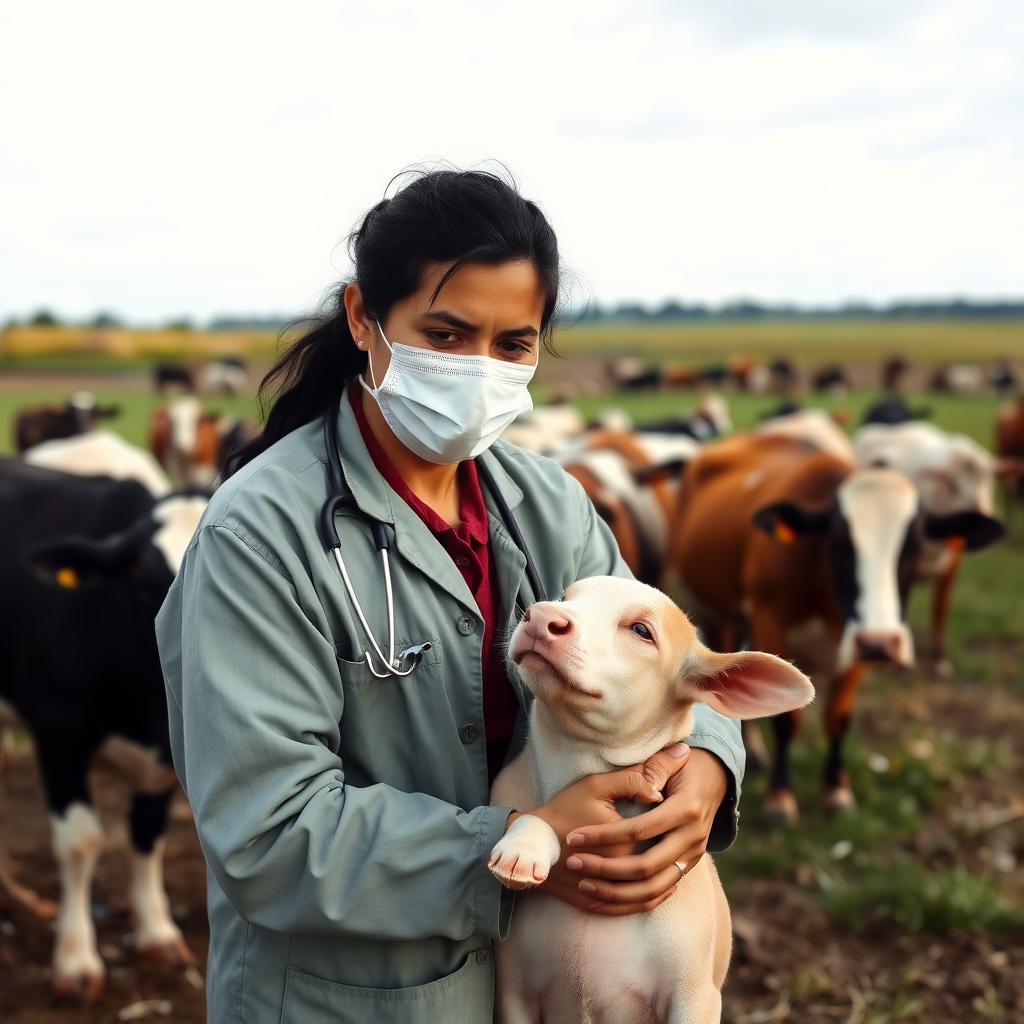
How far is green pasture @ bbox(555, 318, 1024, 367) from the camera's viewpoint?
5691 centimetres

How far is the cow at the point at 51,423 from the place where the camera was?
12.8m

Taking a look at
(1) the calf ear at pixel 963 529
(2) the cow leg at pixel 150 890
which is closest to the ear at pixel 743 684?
(2) the cow leg at pixel 150 890

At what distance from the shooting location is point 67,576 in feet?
12.6

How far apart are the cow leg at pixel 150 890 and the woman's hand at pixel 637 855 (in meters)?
2.58

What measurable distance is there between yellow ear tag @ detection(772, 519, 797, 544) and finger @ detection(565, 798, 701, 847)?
3.47 meters

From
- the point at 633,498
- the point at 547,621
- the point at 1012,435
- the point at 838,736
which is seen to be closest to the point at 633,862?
the point at 547,621

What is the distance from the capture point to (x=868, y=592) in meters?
4.98

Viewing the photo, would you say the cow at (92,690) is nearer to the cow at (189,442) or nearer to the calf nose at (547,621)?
the calf nose at (547,621)

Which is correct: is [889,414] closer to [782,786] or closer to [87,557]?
[782,786]

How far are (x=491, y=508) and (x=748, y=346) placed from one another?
70.2m

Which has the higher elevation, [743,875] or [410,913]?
[410,913]

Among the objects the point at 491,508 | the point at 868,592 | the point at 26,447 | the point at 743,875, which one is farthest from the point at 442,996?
the point at 26,447

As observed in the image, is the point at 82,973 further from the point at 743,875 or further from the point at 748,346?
the point at 748,346

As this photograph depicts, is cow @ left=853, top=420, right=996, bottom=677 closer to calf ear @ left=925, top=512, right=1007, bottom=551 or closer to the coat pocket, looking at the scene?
calf ear @ left=925, top=512, right=1007, bottom=551
